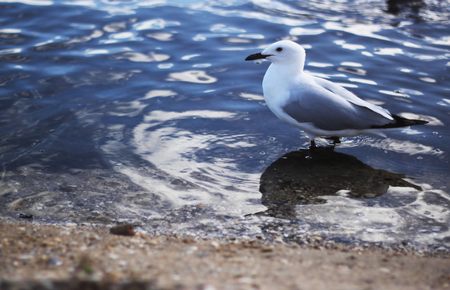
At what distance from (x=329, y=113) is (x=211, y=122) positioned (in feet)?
5.60

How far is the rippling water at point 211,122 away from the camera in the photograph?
749cm

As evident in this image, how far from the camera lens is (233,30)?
42.0 feet

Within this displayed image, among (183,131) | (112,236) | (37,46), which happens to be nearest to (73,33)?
(37,46)

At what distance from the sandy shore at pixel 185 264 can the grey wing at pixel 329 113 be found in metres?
2.38

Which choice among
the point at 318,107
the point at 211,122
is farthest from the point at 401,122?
the point at 211,122

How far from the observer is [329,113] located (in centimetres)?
863

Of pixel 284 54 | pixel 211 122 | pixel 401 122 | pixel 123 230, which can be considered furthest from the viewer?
pixel 211 122

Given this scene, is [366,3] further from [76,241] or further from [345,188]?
[76,241]

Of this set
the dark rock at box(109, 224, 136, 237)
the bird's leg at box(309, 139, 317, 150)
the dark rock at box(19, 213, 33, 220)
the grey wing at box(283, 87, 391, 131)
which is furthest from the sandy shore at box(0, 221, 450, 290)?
the bird's leg at box(309, 139, 317, 150)

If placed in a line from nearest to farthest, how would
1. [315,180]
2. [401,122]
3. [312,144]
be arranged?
[315,180]
[401,122]
[312,144]

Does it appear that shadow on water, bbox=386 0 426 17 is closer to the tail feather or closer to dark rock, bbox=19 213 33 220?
the tail feather

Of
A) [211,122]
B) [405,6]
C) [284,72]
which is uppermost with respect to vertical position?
[284,72]

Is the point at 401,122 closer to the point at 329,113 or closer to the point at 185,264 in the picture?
the point at 329,113

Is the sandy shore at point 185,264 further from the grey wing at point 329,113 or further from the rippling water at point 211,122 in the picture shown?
the grey wing at point 329,113
